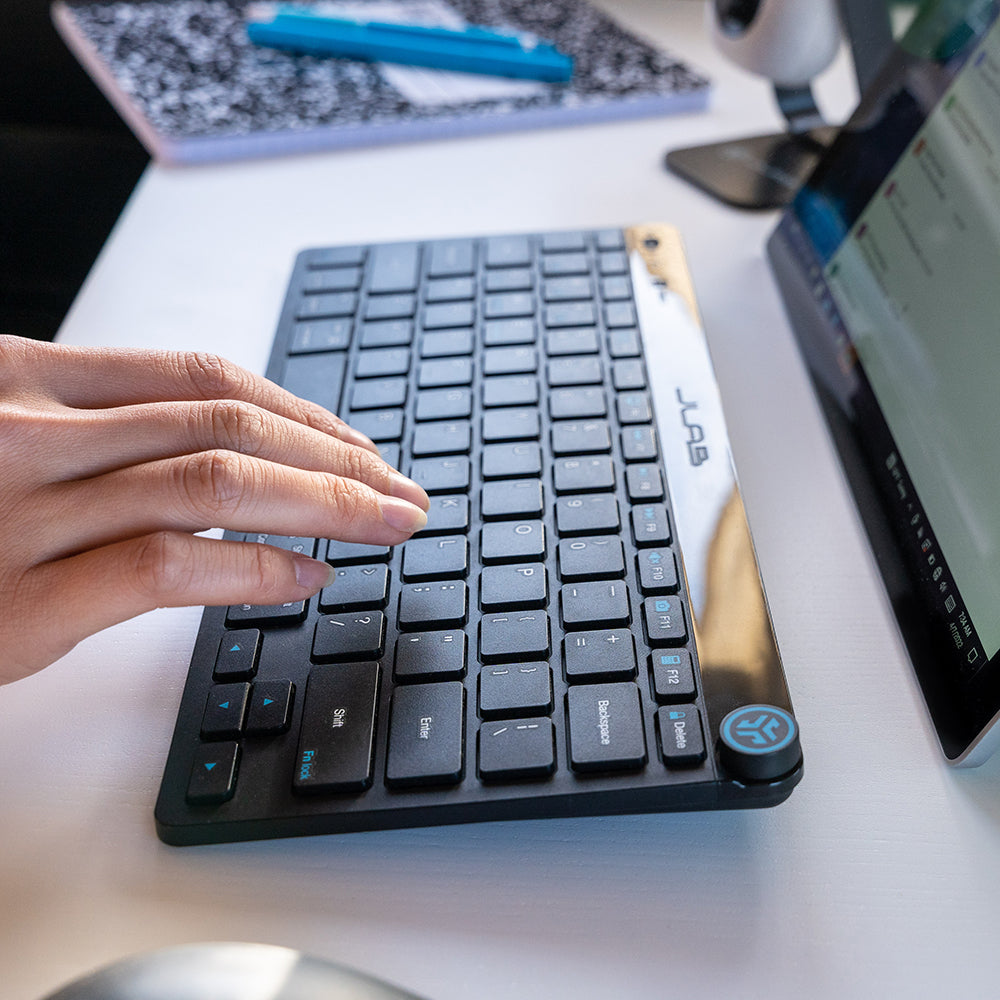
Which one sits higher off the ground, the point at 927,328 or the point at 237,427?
the point at 927,328

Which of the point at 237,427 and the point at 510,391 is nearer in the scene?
the point at 237,427

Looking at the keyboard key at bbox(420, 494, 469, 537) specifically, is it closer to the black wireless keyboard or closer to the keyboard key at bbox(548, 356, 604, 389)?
the black wireless keyboard

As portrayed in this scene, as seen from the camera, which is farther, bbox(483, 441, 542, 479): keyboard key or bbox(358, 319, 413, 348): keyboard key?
bbox(358, 319, 413, 348): keyboard key

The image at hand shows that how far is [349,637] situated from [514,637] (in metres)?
0.07

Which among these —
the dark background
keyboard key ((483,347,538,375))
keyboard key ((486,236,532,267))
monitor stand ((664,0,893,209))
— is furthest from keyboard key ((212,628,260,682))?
the dark background

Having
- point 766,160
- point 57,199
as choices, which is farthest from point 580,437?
point 57,199

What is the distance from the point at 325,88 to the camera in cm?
90

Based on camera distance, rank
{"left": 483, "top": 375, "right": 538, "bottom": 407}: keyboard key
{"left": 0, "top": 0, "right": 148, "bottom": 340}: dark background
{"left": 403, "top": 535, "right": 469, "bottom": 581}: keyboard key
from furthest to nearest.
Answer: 1. {"left": 0, "top": 0, "right": 148, "bottom": 340}: dark background
2. {"left": 483, "top": 375, "right": 538, "bottom": 407}: keyboard key
3. {"left": 403, "top": 535, "right": 469, "bottom": 581}: keyboard key

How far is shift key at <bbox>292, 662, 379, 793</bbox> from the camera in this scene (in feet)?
1.19

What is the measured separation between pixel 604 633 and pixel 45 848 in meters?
0.23

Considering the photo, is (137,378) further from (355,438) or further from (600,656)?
(600,656)

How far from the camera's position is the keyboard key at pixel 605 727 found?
1.18ft

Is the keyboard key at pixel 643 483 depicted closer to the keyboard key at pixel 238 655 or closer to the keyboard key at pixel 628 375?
the keyboard key at pixel 628 375

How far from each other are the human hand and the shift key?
0.04m
